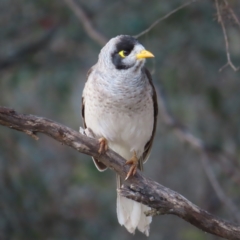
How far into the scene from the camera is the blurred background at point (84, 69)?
24.6ft

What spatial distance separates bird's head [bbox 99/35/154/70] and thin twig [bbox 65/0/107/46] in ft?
5.46

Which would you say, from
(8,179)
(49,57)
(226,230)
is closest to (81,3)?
(49,57)

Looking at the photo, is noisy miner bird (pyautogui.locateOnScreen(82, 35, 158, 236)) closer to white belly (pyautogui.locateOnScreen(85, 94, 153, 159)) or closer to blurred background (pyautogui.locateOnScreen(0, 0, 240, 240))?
white belly (pyautogui.locateOnScreen(85, 94, 153, 159))

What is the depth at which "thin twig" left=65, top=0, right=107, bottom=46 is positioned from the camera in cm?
718

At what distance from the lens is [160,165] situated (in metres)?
9.42

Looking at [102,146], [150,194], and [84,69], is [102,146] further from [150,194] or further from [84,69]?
[84,69]

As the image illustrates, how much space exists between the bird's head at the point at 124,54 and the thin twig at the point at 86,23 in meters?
1.66

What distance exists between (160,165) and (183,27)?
230 cm

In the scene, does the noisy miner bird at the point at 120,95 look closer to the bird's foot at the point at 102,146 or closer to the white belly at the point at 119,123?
the white belly at the point at 119,123

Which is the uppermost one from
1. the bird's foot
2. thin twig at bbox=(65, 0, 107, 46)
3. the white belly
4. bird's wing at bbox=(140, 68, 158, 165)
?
thin twig at bbox=(65, 0, 107, 46)

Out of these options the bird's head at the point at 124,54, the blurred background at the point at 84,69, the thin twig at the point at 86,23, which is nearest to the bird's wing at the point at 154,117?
the bird's head at the point at 124,54

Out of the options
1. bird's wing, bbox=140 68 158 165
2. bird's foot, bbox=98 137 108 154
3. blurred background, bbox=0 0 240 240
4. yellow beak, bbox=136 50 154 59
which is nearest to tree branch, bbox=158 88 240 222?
blurred background, bbox=0 0 240 240

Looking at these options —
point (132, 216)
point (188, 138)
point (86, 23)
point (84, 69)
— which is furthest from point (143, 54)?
point (84, 69)

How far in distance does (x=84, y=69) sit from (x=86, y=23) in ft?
5.13
